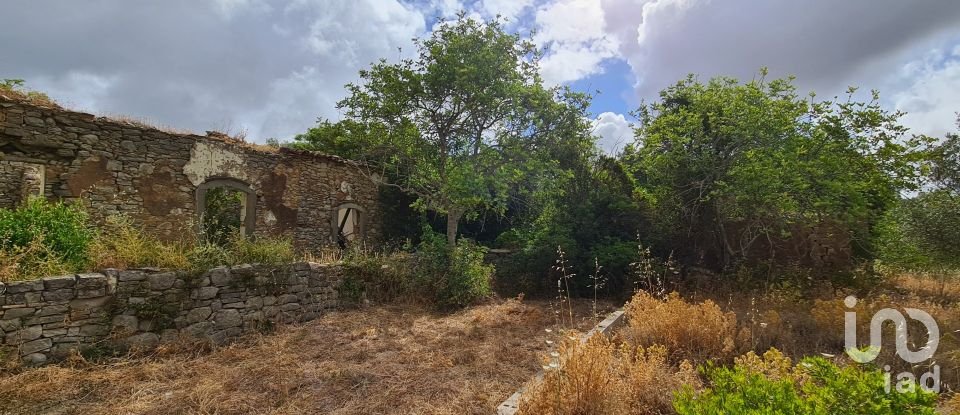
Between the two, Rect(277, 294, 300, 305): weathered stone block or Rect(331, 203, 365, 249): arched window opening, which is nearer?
Rect(277, 294, 300, 305): weathered stone block

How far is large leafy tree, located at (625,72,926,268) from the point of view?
24.0ft

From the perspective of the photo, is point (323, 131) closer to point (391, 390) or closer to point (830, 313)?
point (391, 390)

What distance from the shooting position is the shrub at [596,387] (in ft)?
10.00

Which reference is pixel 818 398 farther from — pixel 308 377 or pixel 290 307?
pixel 290 307

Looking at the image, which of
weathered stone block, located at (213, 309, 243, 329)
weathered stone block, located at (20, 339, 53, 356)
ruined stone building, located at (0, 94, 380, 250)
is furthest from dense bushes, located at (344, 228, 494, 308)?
weathered stone block, located at (20, 339, 53, 356)

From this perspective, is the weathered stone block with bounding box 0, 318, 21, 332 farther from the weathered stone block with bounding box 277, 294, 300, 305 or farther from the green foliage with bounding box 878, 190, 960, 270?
the green foliage with bounding box 878, 190, 960, 270

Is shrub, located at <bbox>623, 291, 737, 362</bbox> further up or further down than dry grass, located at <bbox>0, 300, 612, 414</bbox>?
further up

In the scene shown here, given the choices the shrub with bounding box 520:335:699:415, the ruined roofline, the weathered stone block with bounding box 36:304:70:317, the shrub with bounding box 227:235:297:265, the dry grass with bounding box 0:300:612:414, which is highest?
the ruined roofline

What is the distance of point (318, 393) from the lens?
160 inches

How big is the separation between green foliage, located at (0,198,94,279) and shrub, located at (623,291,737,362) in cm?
659

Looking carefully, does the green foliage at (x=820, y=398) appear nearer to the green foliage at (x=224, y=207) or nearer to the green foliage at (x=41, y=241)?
the green foliage at (x=41, y=241)

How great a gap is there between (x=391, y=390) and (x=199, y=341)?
2.95m

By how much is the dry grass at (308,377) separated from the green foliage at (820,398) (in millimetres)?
1784

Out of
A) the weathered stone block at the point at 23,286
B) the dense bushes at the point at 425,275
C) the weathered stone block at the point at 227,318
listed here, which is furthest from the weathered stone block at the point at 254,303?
the weathered stone block at the point at 23,286
